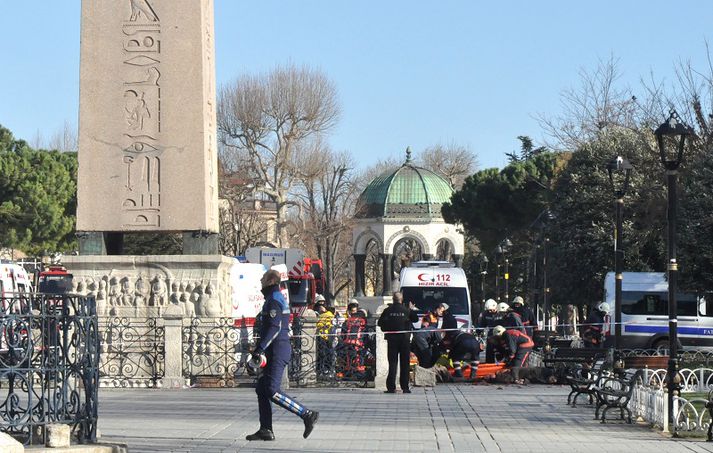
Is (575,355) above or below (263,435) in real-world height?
above

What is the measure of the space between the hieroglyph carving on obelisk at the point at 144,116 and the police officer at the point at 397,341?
A: 3259 millimetres

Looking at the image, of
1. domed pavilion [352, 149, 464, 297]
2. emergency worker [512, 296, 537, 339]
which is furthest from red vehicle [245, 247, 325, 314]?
domed pavilion [352, 149, 464, 297]

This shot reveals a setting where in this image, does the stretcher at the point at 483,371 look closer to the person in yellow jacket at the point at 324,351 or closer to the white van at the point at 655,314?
the person in yellow jacket at the point at 324,351

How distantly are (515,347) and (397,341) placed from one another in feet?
12.8

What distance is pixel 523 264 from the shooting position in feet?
245

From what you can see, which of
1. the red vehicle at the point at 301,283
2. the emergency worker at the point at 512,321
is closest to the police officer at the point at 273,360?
the emergency worker at the point at 512,321

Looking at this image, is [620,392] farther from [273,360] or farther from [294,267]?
[294,267]

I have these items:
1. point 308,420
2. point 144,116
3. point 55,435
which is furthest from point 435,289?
point 55,435

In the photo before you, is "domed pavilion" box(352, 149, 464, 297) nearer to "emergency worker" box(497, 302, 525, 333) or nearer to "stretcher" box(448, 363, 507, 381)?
"emergency worker" box(497, 302, 525, 333)

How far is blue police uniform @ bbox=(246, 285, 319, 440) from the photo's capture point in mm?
14383

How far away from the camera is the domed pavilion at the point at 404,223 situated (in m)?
93.4

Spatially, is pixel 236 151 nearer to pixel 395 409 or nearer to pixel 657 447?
pixel 395 409

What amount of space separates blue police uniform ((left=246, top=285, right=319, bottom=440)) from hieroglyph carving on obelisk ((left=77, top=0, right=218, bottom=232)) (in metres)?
9.38

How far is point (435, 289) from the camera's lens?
38.1 meters
